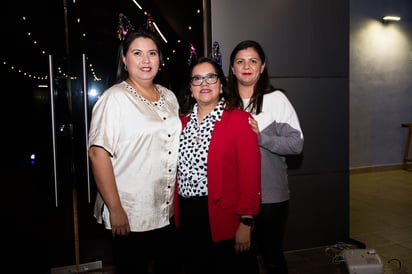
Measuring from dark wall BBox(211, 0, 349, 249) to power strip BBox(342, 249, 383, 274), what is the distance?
0.42 m

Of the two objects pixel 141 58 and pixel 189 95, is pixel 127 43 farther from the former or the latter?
pixel 189 95

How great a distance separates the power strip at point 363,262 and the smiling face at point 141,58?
204 centimetres

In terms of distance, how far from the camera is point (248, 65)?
2012 mm

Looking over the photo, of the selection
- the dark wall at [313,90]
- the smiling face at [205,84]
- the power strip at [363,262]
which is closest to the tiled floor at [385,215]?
the power strip at [363,262]

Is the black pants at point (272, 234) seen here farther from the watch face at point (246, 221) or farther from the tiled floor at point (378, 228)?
the tiled floor at point (378, 228)

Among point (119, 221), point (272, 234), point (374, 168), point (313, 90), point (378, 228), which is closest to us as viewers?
point (119, 221)

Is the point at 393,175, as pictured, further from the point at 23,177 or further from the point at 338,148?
the point at 23,177

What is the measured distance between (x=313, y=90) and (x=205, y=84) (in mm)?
1550

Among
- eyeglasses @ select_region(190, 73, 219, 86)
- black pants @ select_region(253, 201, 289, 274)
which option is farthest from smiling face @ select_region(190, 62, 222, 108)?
black pants @ select_region(253, 201, 289, 274)

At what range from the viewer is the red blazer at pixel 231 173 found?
5.68ft

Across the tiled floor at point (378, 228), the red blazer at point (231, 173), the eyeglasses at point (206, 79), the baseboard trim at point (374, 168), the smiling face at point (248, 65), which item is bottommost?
the tiled floor at point (378, 228)

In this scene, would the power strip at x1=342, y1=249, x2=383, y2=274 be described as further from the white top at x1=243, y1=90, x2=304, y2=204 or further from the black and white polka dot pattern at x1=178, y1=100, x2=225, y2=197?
the black and white polka dot pattern at x1=178, y1=100, x2=225, y2=197

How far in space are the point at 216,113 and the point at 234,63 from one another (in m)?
0.39

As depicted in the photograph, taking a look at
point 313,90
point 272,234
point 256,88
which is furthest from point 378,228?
point 256,88
